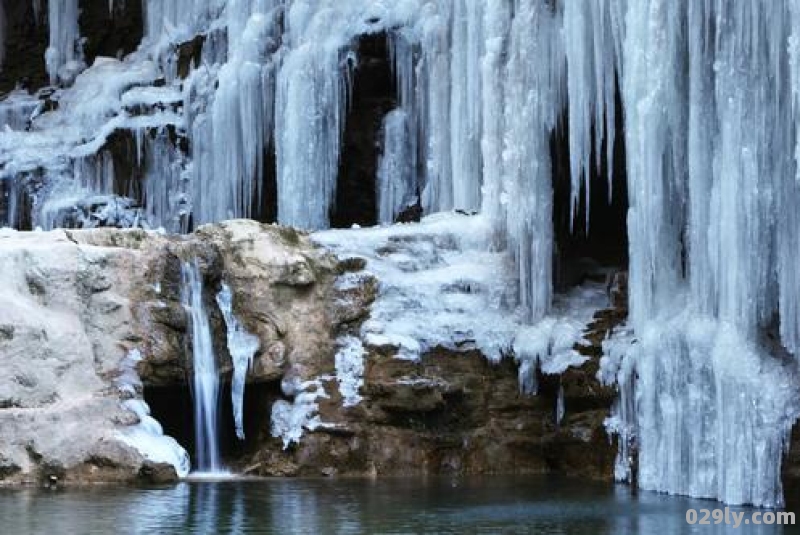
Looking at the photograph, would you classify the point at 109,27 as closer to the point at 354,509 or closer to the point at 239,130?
the point at 239,130

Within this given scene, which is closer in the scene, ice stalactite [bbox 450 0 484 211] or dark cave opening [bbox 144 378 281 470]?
dark cave opening [bbox 144 378 281 470]

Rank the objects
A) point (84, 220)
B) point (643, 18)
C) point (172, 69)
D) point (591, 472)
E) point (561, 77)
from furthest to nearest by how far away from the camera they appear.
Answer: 1. point (172, 69)
2. point (84, 220)
3. point (561, 77)
4. point (591, 472)
5. point (643, 18)

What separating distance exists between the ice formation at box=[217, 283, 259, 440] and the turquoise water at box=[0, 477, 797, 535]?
4.83ft

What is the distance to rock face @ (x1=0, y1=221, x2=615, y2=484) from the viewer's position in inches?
711

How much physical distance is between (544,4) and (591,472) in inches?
273

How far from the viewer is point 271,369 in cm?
1920

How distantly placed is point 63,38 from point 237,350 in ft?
60.6

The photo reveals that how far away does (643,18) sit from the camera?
16.9 meters

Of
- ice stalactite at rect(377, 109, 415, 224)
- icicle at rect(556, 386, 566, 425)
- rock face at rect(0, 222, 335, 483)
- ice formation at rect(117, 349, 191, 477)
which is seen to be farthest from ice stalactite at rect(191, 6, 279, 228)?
icicle at rect(556, 386, 566, 425)

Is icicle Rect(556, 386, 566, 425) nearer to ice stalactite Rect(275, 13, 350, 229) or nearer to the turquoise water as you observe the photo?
the turquoise water

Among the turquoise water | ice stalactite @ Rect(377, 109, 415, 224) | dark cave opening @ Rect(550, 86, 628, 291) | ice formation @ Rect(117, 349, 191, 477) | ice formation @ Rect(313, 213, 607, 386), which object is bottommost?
the turquoise water

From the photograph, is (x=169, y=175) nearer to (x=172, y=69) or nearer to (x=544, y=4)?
(x=172, y=69)

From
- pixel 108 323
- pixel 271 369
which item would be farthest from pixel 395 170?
pixel 108 323

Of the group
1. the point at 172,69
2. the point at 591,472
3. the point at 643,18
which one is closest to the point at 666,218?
the point at 643,18
